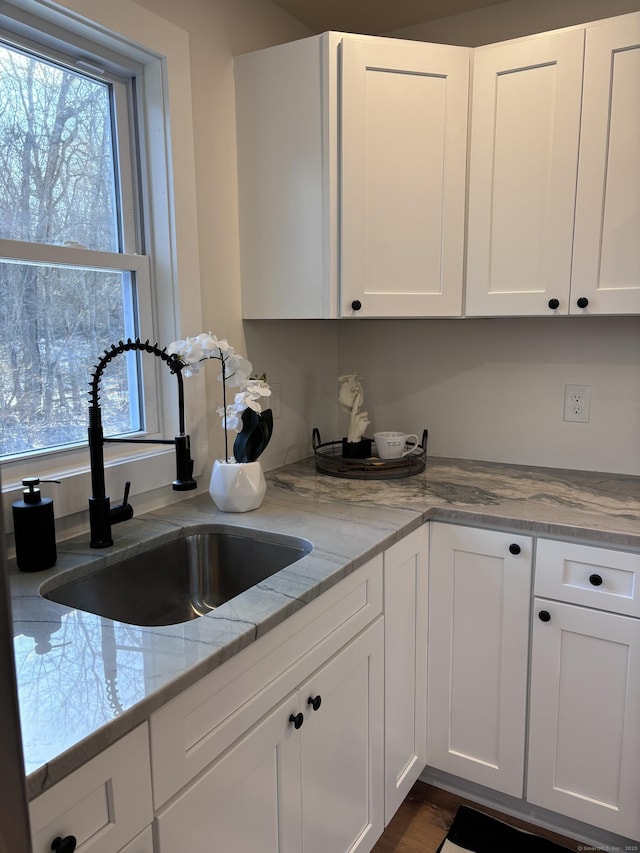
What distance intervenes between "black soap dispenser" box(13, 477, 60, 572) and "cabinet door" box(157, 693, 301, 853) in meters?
0.55

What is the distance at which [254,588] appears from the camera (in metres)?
1.24

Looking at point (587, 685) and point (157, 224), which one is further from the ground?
point (157, 224)

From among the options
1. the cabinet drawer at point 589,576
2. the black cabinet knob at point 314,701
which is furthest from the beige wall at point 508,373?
the black cabinet knob at point 314,701

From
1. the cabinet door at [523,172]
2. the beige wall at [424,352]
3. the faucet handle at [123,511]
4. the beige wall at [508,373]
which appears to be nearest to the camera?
the faucet handle at [123,511]

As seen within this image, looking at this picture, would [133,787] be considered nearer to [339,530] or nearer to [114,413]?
[339,530]

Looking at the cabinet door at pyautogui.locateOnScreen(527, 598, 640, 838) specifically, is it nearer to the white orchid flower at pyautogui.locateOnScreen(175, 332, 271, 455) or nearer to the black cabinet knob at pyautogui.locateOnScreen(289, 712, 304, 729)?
the black cabinet knob at pyautogui.locateOnScreen(289, 712, 304, 729)

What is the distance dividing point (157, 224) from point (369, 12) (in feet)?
3.48

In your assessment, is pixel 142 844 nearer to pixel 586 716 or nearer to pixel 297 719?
pixel 297 719

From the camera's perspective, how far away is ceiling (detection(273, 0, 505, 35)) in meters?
2.04

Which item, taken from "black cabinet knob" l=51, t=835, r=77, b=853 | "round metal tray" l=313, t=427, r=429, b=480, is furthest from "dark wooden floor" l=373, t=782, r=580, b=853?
"black cabinet knob" l=51, t=835, r=77, b=853

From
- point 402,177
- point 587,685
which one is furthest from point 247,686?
point 402,177

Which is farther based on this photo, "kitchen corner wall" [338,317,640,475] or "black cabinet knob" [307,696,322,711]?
"kitchen corner wall" [338,317,640,475]

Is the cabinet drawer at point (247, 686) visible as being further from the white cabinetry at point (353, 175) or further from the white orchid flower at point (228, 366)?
the white cabinetry at point (353, 175)

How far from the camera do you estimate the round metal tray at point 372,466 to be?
6.76 feet
